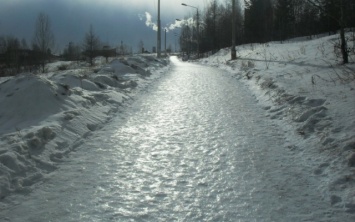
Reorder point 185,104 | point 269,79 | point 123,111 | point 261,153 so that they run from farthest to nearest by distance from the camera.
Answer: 1. point 269,79
2. point 185,104
3. point 123,111
4. point 261,153

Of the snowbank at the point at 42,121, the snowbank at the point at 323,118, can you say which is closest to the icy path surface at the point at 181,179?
the snowbank at the point at 323,118

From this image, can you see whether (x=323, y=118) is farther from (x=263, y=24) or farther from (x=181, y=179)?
(x=263, y=24)

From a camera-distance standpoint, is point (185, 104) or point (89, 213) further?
point (185, 104)

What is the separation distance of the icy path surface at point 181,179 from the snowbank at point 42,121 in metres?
0.32

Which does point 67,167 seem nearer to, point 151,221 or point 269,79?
point 151,221

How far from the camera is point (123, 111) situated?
9.88 m

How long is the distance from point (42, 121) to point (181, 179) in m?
3.78

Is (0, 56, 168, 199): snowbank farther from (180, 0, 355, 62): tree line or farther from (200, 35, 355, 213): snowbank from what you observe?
(180, 0, 355, 62): tree line

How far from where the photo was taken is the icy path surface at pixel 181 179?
405 cm

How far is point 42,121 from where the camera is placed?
7348mm

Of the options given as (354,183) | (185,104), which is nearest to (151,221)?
(354,183)

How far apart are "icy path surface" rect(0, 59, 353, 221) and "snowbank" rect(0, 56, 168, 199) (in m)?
0.32

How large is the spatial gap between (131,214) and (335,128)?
4097 millimetres

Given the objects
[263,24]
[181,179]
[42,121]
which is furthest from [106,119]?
[263,24]
